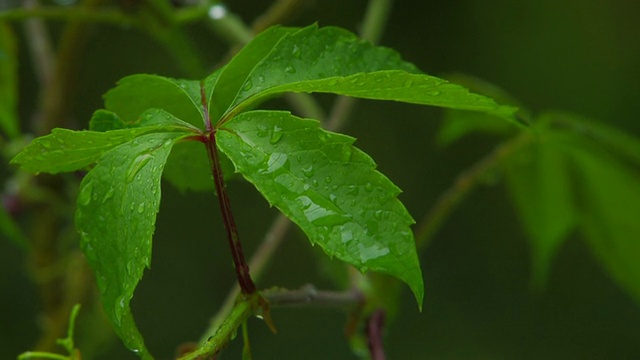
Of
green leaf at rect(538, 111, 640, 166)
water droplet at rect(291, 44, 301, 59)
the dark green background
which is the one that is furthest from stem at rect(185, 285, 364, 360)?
the dark green background

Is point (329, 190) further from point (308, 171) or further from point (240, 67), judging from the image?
point (240, 67)

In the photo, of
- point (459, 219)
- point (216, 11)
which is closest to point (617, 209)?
point (216, 11)

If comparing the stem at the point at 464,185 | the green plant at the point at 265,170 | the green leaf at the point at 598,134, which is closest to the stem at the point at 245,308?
the green plant at the point at 265,170

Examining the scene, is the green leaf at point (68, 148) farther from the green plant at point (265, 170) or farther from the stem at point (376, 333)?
the stem at point (376, 333)

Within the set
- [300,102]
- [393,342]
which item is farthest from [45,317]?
[393,342]

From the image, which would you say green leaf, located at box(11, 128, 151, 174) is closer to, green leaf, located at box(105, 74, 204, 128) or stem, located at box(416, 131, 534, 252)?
green leaf, located at box(105, 74, 204, 128)

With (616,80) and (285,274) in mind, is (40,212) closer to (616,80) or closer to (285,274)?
(285,274)
